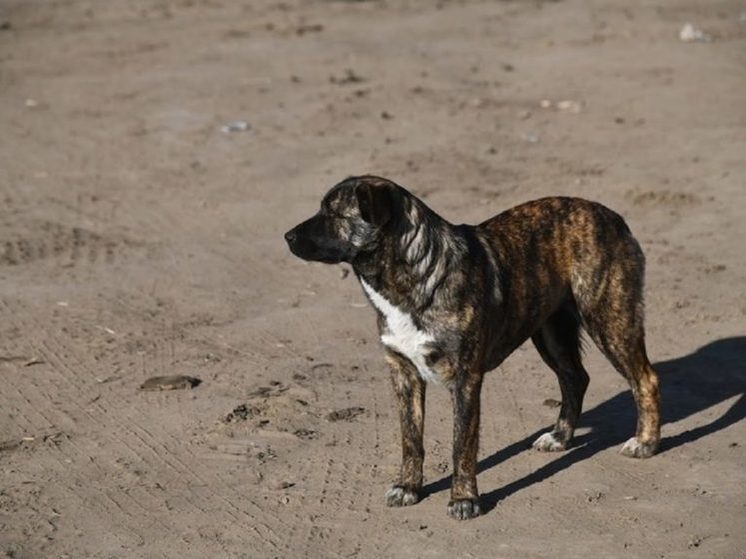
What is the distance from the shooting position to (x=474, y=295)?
788cm

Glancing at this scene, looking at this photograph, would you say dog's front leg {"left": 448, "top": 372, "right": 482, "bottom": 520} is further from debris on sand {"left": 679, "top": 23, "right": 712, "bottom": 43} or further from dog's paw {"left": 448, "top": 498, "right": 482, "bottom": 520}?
debris on sand {"left": 679, "top": 23, "right": 712, "bottom": 43}

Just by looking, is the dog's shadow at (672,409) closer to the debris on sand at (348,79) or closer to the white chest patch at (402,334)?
the white chest patch at (402,334)

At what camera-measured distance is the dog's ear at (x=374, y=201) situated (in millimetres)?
7609

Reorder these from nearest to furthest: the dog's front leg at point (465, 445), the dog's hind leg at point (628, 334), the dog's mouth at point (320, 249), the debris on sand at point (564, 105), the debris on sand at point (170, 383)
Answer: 1. the dog's mouth at point (320, 249)
2. the dog's front leg at point (465, 445)
3. the dog's hind leg at point (628, 334)
4. the debris on sand at point (170, 383)
5. the debris on sand at point (564, 105)

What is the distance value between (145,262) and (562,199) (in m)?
4.88

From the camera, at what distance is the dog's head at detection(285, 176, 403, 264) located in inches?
303

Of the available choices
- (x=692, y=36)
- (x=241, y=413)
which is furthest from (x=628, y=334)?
(x=692, y=36)

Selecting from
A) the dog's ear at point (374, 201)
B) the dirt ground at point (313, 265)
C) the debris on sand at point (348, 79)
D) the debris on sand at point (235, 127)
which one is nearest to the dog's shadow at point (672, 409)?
the dirt ground at point (313, 265)

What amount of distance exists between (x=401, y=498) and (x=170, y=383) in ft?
8.03

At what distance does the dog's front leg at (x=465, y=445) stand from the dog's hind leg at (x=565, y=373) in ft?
3.55

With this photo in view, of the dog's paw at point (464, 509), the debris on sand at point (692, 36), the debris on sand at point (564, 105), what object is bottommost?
the debris on sand at point (564, 105)

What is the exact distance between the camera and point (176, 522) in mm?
8016

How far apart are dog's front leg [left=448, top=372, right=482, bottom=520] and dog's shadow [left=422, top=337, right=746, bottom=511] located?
6.3 inches

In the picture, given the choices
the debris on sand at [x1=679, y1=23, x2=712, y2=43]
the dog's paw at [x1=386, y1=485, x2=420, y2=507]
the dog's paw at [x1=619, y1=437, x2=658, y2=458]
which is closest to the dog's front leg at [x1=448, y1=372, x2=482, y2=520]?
the dog's paw at [x1=386, y1=485, x2=420, y2=507]
